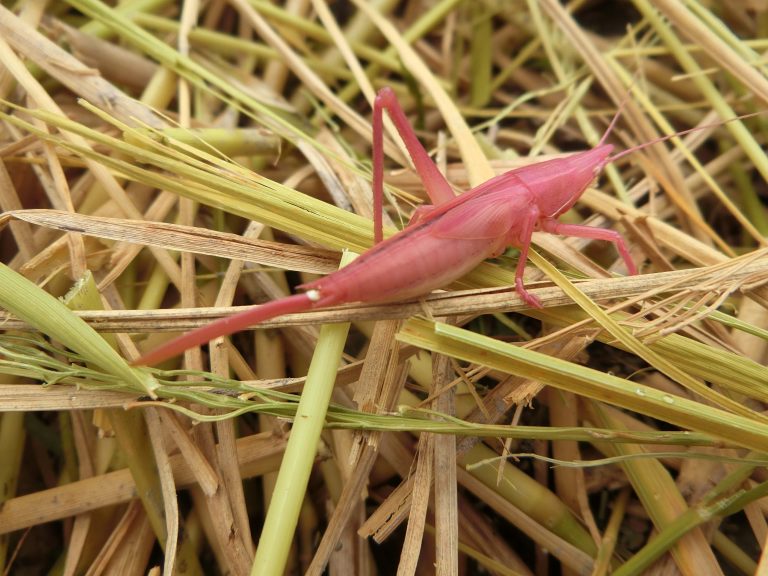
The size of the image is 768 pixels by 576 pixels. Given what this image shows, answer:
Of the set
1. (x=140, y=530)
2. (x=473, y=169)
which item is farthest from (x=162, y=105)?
(x=140, y=530)

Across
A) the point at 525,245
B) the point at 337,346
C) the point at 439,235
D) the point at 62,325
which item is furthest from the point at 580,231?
the point at 62,325

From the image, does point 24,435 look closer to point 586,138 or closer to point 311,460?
point 311,460

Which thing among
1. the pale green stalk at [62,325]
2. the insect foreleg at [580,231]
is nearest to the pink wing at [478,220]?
the insect foreleg at [580,231]

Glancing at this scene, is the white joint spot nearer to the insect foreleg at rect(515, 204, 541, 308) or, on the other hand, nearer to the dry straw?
the dry straw

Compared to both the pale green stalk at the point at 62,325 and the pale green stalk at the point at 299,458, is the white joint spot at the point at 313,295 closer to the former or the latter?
the pale green stalk at the point at 299,458

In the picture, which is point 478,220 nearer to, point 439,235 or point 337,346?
point 439,235
